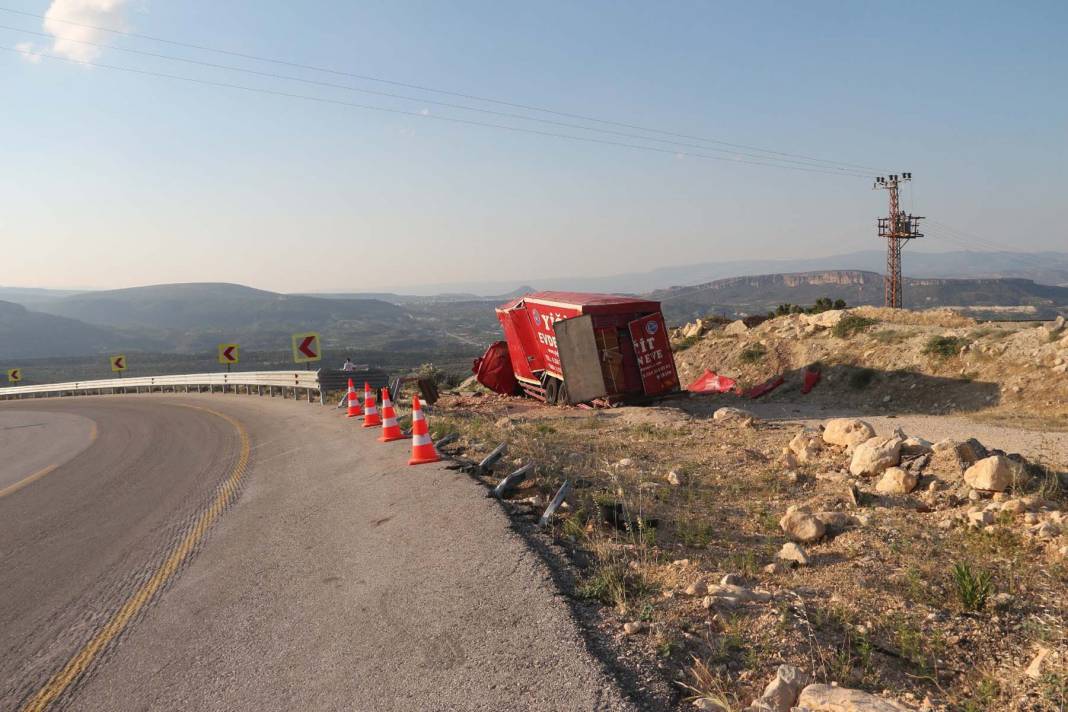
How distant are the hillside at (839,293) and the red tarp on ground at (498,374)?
44.9m

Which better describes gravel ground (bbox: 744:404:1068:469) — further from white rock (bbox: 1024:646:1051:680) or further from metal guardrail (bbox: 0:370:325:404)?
metal guardrail (bbox: 0:370:325:404)

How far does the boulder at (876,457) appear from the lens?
25.3 ft

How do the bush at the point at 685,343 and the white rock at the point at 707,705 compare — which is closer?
the white rock at the point at 707,705

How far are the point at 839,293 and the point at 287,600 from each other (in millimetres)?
144596

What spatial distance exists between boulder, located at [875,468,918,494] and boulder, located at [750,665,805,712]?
14.8 feet

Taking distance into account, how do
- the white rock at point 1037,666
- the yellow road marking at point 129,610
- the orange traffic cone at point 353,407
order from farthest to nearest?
the orange traffic cone at point 353,407 < the yellow road marking at point 129,610 < the white rock at point 1037,666

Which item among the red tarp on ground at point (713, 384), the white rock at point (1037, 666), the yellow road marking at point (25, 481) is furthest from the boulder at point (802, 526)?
the red tarp on ground at point (713, 384)

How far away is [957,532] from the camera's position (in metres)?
5.87

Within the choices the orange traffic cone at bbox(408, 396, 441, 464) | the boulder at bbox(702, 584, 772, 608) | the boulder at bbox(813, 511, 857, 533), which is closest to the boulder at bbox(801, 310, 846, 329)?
the orange traffic cone at bbox(408, 396, 441, 464)

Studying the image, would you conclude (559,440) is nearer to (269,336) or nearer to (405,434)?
(405,434)

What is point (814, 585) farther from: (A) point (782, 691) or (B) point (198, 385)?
(B) point (198, 385)

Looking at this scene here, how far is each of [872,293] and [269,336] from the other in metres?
122

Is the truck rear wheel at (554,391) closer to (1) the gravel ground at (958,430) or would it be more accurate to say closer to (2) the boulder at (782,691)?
(1) the gravel ground at (958,430)

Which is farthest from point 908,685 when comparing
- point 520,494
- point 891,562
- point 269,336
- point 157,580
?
point 269,336
